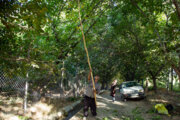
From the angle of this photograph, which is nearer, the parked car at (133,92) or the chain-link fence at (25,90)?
the chain-link fence at (25,90)

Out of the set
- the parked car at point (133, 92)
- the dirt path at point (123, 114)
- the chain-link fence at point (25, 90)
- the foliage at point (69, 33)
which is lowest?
the dirt path at point (123, 114)

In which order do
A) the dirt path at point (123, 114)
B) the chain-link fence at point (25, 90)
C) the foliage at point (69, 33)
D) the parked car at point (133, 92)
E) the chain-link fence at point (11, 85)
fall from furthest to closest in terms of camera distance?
the parked car at point (133, 92), the dirt path at point (123, 114), the chain-link fence at point (11, 85), the chain-link fence at point (25, 90), the foliage at point (69, 33)

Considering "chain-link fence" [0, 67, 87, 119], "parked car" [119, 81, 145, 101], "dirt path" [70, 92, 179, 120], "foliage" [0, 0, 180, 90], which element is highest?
"foliage" [0, 0, 180, 90]

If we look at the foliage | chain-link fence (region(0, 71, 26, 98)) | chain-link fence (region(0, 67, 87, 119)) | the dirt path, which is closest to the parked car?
the foliage

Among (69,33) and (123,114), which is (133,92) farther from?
(69,33)

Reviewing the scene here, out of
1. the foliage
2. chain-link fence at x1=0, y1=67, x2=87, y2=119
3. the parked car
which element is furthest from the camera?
the parked car

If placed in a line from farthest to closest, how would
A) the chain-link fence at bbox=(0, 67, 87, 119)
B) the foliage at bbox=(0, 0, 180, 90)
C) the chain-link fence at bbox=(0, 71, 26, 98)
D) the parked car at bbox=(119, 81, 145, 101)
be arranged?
1. the parked car at bbox=(119, 81, 145, 101)
2. the chain-link fence at bbox=(0, 71, 26, 98)
3. the chain-link fence at bbox=(0, 67, 87, 119)
4. the foliage at bbox=(0, 0, 180, 90)

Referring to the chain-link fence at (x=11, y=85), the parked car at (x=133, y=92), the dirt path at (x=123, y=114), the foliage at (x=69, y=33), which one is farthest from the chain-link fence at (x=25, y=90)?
the parked car at (x=133, y=92)

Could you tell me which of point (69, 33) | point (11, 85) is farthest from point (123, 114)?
point (11, 85)

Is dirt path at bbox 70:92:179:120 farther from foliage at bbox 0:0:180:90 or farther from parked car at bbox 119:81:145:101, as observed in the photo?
→ parked car at bbox 119:81:145:101

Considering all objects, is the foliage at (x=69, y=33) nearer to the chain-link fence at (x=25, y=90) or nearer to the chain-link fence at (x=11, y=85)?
the chain-link fence at (x=25, y=90)

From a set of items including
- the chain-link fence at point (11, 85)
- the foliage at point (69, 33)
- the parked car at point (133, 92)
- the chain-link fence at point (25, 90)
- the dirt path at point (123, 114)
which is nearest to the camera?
the foliage at point (69, 33)

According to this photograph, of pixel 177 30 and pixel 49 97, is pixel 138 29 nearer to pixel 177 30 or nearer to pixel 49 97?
pixel 177 30

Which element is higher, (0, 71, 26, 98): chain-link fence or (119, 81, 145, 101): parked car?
(0, 71, 26, 98): chain-link fence
